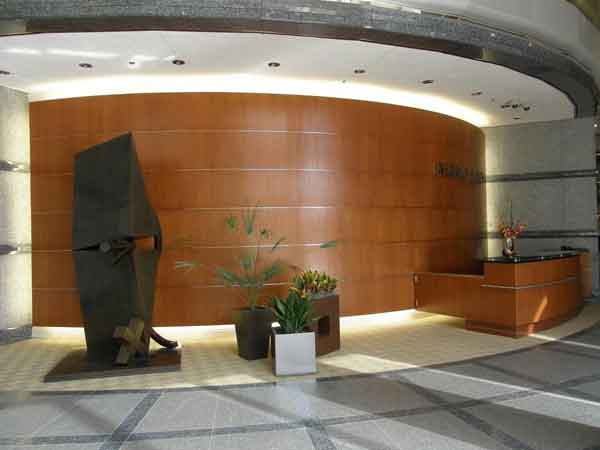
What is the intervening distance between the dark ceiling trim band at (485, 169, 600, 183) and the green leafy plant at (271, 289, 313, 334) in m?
6.90

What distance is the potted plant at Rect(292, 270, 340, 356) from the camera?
19.9 ft

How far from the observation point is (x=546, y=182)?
10625 millimetres

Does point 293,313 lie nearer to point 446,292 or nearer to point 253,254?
point 253,254

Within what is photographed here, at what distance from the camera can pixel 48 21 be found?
17.2ft

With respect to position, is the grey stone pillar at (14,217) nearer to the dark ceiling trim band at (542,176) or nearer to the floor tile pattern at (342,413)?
the floor tile pattern at (342,413)

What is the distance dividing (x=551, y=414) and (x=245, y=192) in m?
4.79

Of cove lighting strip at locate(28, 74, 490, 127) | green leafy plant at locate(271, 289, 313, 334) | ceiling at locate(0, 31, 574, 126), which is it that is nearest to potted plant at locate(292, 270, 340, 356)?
green leafy plant at locate(271, 289, 313, 334)

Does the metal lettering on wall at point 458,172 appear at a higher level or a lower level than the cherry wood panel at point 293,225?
higher

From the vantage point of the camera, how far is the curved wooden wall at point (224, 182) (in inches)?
288

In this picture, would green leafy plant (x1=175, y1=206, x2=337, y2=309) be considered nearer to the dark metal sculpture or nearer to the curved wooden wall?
the curved wooden wall

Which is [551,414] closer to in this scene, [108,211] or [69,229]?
[108,211]

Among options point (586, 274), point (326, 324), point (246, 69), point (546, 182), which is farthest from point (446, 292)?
point (546, 182)

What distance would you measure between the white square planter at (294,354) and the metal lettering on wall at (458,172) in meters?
4.79

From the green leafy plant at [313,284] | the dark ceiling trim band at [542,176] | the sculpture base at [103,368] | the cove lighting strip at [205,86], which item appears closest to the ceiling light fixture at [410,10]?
the cove lighting strip at [205,86]
